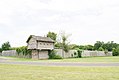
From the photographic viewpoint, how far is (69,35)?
68250 millimetres

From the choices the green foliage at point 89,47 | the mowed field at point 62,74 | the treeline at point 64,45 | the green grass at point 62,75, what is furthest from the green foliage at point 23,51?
the green grass at point 62,75

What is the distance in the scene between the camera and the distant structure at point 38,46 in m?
53.2

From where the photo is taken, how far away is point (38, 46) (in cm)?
5306

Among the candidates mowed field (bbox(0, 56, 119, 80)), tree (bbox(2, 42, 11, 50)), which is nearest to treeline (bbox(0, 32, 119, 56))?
tree (bbox(2, 42, 11, 50))

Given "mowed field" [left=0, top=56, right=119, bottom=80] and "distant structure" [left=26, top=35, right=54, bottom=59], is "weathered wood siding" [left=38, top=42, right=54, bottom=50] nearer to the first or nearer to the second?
"distant structure" [left=26, top=35, right=54, bottom=59]

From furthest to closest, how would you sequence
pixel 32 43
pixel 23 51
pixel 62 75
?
pixel 23 51, pixel 32 43, pixel 62 75

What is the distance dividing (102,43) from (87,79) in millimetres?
95746

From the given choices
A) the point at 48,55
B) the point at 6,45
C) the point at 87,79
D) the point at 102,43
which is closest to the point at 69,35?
the point at 48,55

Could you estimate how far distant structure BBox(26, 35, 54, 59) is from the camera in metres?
53.2

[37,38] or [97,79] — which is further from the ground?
[37,38]

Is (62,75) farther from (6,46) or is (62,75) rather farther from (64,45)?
(6,46)

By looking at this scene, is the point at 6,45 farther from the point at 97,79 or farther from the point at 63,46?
the point at 97,79

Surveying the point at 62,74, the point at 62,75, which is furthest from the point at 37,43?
the point at 62,75

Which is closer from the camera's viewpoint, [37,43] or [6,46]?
[37,43]
